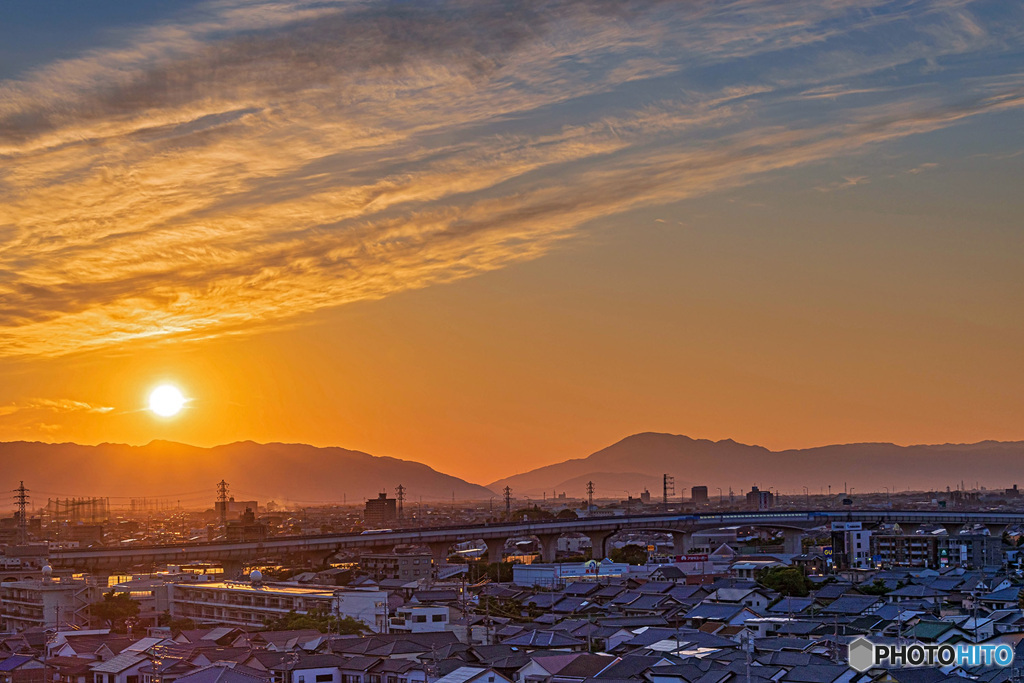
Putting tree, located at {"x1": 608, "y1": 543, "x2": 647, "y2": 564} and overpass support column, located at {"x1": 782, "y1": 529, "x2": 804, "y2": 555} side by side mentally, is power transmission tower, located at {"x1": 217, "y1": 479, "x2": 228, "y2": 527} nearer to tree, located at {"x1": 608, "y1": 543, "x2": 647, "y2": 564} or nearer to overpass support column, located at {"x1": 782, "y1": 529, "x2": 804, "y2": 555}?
tree, located at {"x1": 608, "y1": 543, "x2": 647, "y2": 564}

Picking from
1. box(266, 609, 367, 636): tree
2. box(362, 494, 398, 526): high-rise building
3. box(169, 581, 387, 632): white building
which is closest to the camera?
box(266, 609, 367, 636): tree

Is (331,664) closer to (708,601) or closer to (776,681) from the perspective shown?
(776,681)

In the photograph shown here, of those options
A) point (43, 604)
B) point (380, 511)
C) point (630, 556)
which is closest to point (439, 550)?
point (630, 556)

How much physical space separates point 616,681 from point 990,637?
1222cm

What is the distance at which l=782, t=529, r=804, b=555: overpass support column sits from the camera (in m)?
88.2

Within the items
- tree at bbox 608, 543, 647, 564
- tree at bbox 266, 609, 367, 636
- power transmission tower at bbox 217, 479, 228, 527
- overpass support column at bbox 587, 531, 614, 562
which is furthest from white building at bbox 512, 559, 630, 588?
power transmission tower at bbox 217, 479, 228, 527

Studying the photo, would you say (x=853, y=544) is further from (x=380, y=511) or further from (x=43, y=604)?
(x=380, y=511)

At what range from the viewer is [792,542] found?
299 feet

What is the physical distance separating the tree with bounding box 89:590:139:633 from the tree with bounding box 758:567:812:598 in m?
26.2

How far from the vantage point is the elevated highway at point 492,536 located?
70.2 meters

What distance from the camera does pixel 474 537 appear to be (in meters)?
82.5

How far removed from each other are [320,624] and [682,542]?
58.9 m

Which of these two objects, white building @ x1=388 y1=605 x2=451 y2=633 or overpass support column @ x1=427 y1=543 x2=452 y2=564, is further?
overpass support column @ x1=427 y1=543 x2=452 y2=564

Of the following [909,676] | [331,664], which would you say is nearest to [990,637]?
[909,676]
